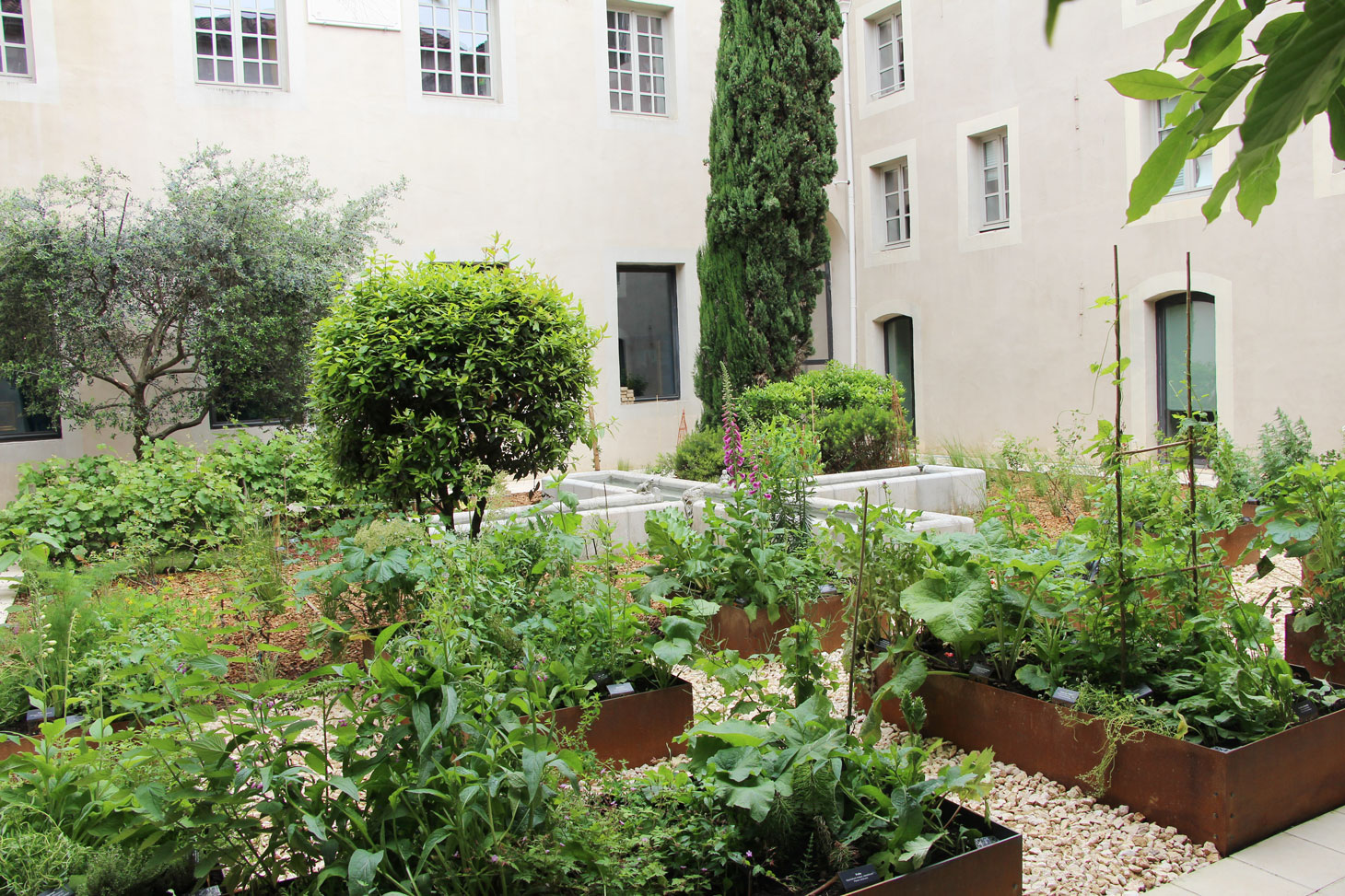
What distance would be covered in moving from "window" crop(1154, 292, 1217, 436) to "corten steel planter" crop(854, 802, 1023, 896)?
28.9 feet

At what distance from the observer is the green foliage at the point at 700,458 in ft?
28.1

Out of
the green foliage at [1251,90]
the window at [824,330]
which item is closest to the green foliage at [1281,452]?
the green foliage at [1251,90]

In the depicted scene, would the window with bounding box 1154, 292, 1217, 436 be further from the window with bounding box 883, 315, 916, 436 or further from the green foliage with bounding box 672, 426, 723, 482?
the green foliage with bounding box 672, 426, 723, 482

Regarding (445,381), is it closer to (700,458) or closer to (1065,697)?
(1065,697)

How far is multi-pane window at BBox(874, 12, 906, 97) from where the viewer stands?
1295cm

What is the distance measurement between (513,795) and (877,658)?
1.64 metres

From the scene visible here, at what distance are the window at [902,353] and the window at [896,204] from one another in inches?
44.3

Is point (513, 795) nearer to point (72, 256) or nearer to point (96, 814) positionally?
point (96, 814)

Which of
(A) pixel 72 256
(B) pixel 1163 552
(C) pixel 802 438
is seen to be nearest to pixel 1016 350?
(C) pixel 802 438

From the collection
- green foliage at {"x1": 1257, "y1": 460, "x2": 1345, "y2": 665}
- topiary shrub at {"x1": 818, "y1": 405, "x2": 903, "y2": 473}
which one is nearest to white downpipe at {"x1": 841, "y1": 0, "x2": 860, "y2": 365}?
topiary shrub at {"x1": 818, "y1": 405, "x2": 903, "y2": 473}

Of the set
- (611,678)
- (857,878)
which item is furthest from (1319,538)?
(611,678)

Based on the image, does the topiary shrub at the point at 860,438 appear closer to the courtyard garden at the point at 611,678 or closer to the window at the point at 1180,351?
the courtyard garden at the point at 611,678

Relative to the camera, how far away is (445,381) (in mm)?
4609

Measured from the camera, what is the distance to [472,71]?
10.8 metres
